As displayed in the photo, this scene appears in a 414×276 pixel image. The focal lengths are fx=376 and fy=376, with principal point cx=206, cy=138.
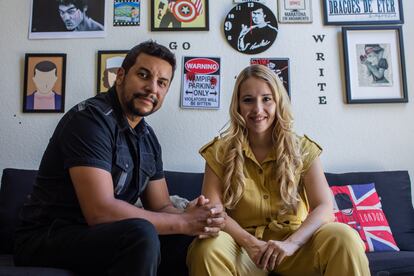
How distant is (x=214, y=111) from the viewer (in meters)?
2.09

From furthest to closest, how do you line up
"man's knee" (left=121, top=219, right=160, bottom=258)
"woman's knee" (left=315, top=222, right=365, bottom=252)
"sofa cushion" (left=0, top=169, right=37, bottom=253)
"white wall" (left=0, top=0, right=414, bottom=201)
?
"white wall" (left=0, top=0, right=414, bottom=201) → "sofa cushion" (left=0, top=169, right=37, bottom=253) → "woman's knee" (left=315, top=222, right=365, bottom=252) → "man's knee" (left=121, top=219, right=160, bottom=258)

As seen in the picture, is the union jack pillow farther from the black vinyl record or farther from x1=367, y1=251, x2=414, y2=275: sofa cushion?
the black vinyl record

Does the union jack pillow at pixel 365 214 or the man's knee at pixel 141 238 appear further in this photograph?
the union jack pillow at pixel 365 214

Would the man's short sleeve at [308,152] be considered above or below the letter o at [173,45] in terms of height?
below

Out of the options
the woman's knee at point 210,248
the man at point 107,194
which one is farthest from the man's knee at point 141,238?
the woman's knee at point 210,248

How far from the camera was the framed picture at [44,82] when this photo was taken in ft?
6.79

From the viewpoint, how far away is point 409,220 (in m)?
1.78

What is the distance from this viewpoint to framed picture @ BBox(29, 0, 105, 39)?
213 cm

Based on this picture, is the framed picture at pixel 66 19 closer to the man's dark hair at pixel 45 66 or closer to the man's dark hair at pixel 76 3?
the man's dark hair at pixel 76 3

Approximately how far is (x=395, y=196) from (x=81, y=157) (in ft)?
4.83

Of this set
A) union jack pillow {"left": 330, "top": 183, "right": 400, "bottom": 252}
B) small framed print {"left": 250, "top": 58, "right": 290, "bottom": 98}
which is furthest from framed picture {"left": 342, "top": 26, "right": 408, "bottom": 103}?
union jack pillow {"left": 330, "top": 183, "right": 400, "bottom": 252}

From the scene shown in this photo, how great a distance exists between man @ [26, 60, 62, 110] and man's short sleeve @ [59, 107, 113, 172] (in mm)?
879

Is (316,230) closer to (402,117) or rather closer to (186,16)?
(402,117)

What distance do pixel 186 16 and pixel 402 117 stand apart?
4.41ft
